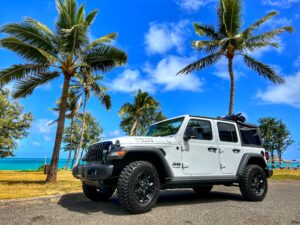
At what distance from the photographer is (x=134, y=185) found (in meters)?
5.23

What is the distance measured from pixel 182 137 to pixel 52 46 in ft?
28.3

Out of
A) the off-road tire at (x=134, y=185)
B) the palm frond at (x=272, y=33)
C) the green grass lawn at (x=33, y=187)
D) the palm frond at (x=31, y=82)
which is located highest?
the palm frond at (x=272, y=33)

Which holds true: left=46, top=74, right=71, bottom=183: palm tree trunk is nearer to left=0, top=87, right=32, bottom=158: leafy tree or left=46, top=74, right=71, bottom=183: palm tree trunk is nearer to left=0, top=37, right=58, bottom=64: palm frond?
left=0, top=37, right=58, bottom=64: palm frond

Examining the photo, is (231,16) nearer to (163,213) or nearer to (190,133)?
(190,133)

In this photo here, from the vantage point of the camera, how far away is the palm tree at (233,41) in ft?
55.6

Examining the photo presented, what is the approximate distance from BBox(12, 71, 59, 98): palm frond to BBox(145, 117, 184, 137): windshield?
7590 millimetres

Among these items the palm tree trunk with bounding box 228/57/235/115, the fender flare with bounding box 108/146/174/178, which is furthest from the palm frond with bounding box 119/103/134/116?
the fender flare with bounding box 108/146/174/178

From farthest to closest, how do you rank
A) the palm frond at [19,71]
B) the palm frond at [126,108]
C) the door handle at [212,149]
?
the palm frond at [126,108], the palm frond at [19,71], the door handle at [212,149]

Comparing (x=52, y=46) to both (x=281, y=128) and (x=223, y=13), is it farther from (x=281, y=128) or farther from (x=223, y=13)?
(x=281, y=128)

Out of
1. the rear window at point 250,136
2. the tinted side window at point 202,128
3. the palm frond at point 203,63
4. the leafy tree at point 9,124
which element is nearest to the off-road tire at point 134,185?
the tinted side window at point 202,128

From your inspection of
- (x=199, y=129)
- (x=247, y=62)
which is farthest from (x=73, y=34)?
(x=247, y=62)

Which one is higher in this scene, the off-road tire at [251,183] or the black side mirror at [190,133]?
the black side mirror at [190,133]

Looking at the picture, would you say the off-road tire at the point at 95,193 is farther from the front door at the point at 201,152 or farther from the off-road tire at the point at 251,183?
the off-road tire at the point at 251,183

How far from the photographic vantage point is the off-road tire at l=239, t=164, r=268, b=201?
6.94 meters
